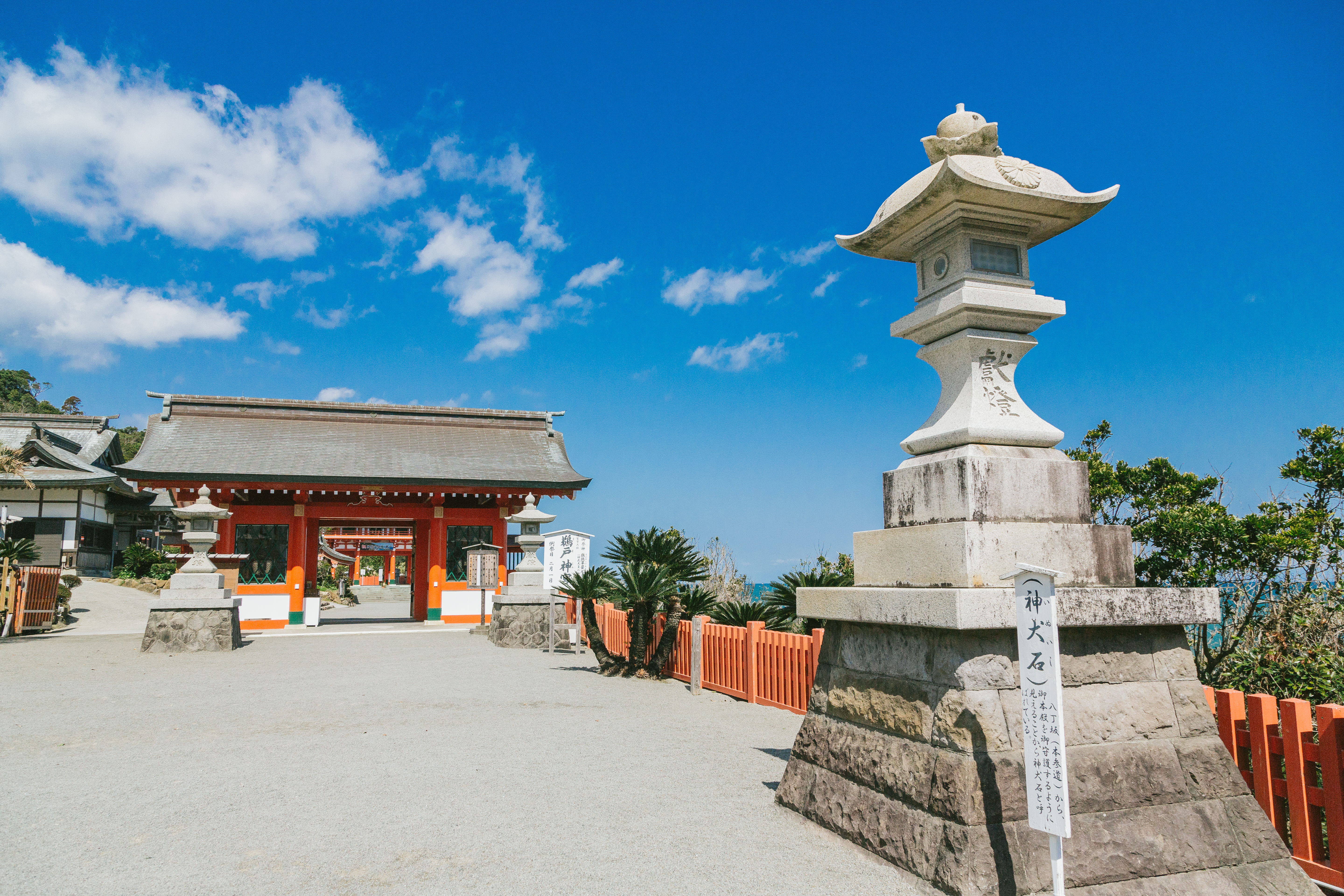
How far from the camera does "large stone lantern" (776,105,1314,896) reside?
123 inches

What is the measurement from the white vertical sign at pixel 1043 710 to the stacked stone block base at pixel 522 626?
11692 millimetres

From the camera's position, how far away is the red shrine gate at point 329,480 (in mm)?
17641

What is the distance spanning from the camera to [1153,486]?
873 centimetres

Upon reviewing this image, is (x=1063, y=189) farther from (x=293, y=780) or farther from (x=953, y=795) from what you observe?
(x=293, y=780)

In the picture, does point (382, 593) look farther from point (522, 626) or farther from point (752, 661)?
point (752, 661)

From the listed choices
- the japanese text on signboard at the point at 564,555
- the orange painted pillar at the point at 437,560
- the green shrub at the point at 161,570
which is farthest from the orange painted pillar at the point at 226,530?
the green shrub at the point at 161,570

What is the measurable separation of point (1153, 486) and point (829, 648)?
252 inches

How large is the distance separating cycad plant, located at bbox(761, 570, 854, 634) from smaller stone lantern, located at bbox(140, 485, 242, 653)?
9431 mm

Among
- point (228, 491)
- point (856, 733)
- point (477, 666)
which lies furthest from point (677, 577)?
point (228, 491)

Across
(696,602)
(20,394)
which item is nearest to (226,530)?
(696,602)

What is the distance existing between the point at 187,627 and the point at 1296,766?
1423 cm

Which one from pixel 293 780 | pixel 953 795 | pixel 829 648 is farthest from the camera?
pixel 293 780

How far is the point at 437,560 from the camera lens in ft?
63.0

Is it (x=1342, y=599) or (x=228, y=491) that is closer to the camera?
(x=1342, y=599)
